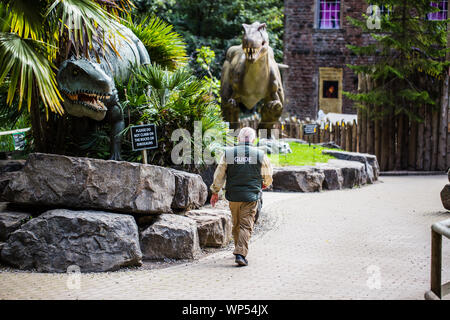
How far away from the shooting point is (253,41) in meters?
12.5

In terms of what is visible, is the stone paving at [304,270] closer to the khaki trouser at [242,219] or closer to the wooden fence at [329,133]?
the khaki trouser at [242,219]

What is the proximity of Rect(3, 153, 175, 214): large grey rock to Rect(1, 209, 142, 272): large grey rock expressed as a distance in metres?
0.27

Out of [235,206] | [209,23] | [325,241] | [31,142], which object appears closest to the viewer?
[235,206]

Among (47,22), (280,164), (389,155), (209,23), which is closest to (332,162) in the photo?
(280,164)

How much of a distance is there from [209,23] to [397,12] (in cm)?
1219

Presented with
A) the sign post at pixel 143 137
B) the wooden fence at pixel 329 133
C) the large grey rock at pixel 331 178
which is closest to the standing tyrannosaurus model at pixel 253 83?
the large grey rock at pixel 331 178

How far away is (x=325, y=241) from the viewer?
8320 millimetres

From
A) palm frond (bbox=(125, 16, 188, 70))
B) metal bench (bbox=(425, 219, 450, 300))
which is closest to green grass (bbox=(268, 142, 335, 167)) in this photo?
palm frond (bbox=(125, 16, 188, 70))

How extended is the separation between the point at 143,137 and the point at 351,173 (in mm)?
7356

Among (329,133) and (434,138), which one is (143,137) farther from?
(329,133)

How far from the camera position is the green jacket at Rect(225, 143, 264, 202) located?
7203 millimetres

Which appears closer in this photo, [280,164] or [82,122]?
[82,122]

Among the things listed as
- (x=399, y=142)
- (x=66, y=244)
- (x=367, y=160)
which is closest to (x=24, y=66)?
(x=66, y=244)

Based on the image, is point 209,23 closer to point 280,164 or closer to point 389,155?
point 389,155
